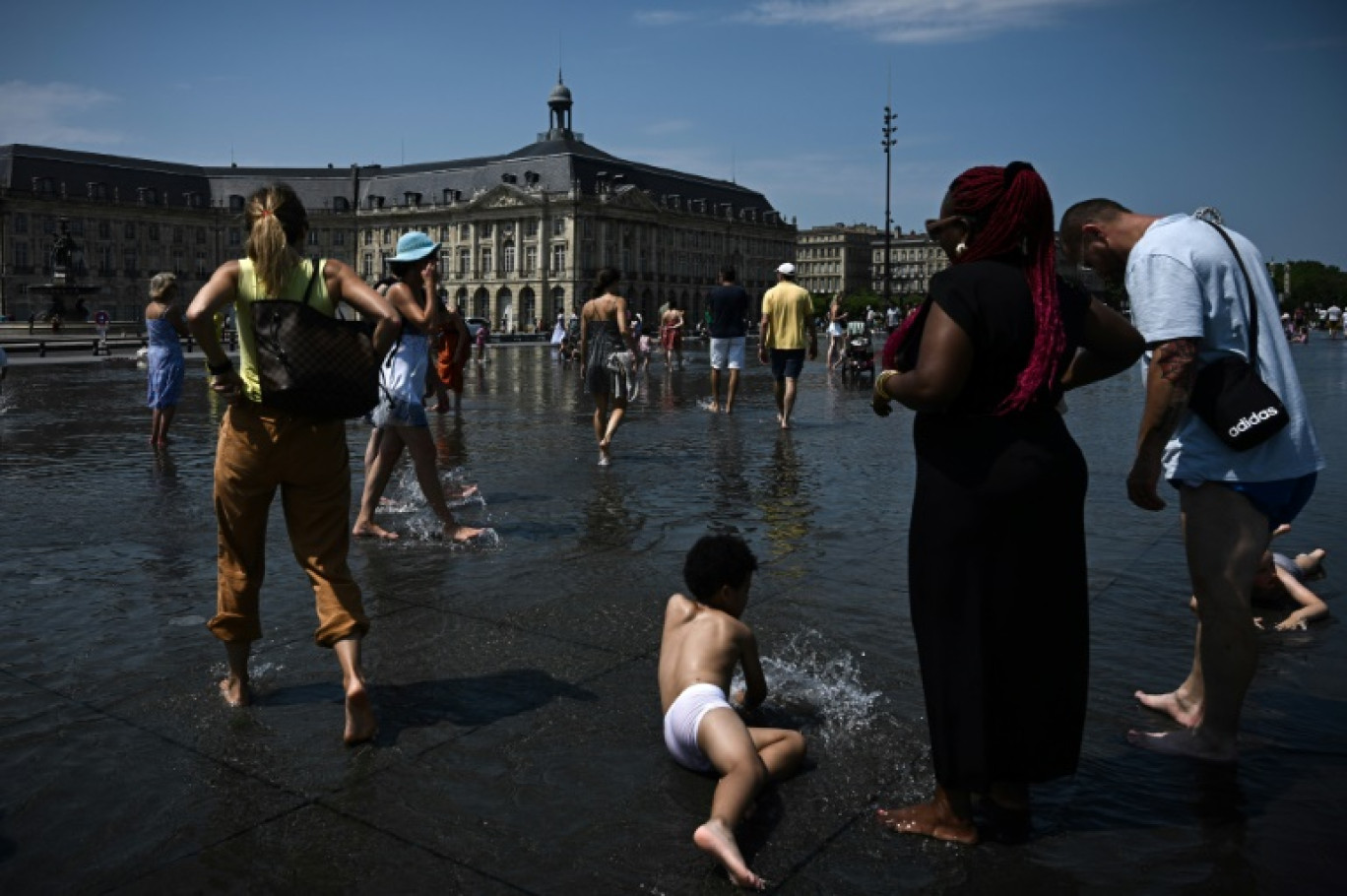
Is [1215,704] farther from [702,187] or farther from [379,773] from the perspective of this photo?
[702,187]

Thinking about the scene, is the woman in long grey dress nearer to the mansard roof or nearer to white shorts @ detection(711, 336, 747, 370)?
white shorts @ detection(711, 336, 747, 370)

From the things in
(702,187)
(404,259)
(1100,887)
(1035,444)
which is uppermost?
(702,187)

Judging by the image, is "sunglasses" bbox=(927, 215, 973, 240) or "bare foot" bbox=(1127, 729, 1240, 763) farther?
"bare foot" bbox=(1127, 729, 1240, 763)

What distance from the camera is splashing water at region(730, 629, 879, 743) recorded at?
3.65m

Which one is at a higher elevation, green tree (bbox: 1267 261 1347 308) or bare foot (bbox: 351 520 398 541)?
green tree (bbox: 1267 261 1347 308)

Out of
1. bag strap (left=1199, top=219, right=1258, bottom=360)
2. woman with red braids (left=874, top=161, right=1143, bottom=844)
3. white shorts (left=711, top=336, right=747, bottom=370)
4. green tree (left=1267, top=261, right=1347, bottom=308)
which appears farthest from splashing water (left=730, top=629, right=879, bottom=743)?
green tree (left=1267, top=261, right=1347, bottom=308)

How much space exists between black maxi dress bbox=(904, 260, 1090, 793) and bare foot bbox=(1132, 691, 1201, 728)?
93cm

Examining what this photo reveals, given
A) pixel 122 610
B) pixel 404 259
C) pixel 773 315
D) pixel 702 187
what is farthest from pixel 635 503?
pixel 702 187

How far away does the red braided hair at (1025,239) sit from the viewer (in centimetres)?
285

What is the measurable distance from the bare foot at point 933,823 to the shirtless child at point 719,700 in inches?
13.8

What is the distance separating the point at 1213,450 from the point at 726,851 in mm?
1828

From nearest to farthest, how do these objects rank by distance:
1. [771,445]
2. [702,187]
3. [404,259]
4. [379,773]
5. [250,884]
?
[250,884], [379,773], [404,259], [771,445], [702,187]

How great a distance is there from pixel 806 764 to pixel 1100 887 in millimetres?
912

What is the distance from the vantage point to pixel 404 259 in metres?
5.81
